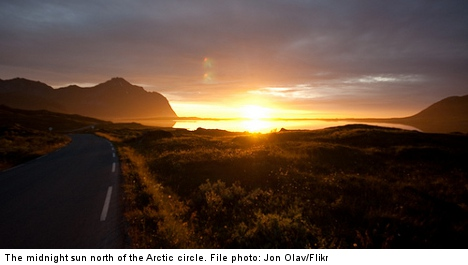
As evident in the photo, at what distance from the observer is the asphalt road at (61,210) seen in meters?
6.08

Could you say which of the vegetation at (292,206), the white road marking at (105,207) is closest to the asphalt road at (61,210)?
the white road marking at (105,207)

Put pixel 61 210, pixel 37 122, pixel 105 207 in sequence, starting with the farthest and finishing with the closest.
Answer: pixel 37 122 < pixel 105 207 < pixel 61 210

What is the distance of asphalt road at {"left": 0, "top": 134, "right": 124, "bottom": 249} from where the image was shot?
608 centimetres

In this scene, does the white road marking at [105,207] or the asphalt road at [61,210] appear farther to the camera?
the white road marking at [105,207]

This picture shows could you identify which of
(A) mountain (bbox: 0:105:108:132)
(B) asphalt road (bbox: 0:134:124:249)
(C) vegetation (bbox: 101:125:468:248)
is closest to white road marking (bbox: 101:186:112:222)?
(B) asphalt road (bbox: 0:134:124:249)

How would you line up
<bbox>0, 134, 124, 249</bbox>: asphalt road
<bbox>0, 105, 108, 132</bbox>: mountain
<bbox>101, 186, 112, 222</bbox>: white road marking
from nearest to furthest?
<bbox>0, 134, 124, 249</bbox>: asphalt road < <bbox>101, 186, 112, 222</bbox>: white road marking < <bbox>0, 105, 108, 132</bbox>: mountain

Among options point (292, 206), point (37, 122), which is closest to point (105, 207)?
point (292, 206)

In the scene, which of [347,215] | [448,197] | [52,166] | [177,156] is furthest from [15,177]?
[448,197]

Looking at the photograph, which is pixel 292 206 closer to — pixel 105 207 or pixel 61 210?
pixel 105 207

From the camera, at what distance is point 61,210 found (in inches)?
323

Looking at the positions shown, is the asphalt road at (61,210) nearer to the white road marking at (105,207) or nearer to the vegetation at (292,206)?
the white road marking at (105,207)

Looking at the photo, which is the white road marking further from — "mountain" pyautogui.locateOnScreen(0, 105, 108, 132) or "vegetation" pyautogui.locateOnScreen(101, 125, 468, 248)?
"mountain" pyautogui.locateOnScreen(0, 105, 108, 132)

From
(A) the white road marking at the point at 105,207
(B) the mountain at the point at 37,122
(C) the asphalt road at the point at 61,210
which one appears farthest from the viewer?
(B) the mountain at the point at 37,122

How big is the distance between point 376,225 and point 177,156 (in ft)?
46.2
